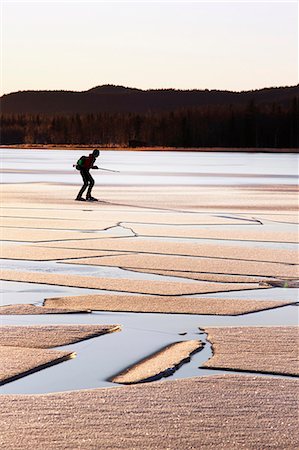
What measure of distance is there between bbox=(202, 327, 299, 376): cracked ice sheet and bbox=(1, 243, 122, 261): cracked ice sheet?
4.60 m

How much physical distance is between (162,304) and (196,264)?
2750 millimetres

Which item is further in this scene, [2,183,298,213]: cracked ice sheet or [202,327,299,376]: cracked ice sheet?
[2,183,298,213]: cracked ice sheet

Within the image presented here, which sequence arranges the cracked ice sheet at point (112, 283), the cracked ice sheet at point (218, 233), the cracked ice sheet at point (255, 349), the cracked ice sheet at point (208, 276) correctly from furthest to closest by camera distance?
the cracked ice sheet at point (218, 233) < the cracked ice sheet at point (208, 276) < the cracked ice sheet at point (112, 283) < the cracked ice sheet at point (255, 349)

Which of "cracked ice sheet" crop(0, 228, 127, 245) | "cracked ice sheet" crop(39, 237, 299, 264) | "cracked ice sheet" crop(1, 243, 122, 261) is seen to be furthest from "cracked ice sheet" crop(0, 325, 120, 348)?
"cracked ice sheet" crop(0, 228, 127, 245)

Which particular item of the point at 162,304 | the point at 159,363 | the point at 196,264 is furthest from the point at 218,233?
the point at 159,363

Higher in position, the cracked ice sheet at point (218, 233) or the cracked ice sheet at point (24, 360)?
the cracked ice sheet at point (24, 360)

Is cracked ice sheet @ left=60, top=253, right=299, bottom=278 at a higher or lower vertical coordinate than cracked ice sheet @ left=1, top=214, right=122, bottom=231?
higher

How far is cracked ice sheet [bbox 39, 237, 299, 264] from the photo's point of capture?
12344mm

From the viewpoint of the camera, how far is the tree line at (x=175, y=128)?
500 ft

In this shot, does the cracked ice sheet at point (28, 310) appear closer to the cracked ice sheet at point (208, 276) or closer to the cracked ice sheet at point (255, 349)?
the cracked ice sheet at point (255, 349)

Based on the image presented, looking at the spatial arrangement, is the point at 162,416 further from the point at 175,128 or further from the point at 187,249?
the point at 175,128

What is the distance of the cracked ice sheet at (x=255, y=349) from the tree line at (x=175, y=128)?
460ft

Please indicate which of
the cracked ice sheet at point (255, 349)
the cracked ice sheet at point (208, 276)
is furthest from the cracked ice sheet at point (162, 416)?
the cracked ice sheet at point (208, 276)

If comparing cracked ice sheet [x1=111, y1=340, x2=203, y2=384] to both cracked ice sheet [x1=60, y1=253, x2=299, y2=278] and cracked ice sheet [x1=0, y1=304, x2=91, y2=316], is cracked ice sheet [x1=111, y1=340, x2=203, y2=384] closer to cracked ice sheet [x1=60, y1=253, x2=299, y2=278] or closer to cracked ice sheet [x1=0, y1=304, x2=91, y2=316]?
cracked ice sheet [x1=0, y1=304, x2=91, y2=316]
